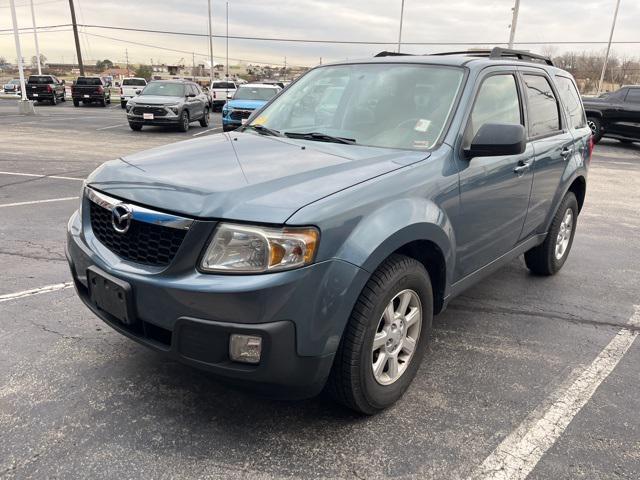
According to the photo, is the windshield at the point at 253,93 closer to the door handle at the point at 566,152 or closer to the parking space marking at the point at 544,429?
the door handle at the point at 566,152

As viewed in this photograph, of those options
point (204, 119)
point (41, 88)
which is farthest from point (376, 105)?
point (41, 88)

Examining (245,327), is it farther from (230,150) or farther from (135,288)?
(230,150)

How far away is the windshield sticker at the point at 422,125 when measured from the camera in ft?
10.3

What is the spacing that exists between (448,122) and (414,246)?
84 cm

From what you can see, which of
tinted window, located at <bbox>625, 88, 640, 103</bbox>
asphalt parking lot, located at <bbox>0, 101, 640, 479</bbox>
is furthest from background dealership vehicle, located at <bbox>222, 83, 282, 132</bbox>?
asphalt parking lot, located at <bbox>0, 101, 640, 479</bbox>

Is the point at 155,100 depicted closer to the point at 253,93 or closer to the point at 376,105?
the point at 253,93

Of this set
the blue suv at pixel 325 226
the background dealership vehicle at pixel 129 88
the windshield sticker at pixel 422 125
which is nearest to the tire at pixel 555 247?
the blue suv at pixel 325 226

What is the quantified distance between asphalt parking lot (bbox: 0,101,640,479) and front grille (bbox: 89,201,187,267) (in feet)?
2.69

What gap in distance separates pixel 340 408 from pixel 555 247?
298 cm

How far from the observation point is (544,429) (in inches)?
104

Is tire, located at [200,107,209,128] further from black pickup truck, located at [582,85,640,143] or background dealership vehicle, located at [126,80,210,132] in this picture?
black pickup truck, located at [582,85,640,143]

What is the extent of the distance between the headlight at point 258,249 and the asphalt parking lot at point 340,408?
2.89 ft

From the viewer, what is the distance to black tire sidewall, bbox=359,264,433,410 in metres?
2.43

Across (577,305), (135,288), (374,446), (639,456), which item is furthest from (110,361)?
(577,305)
